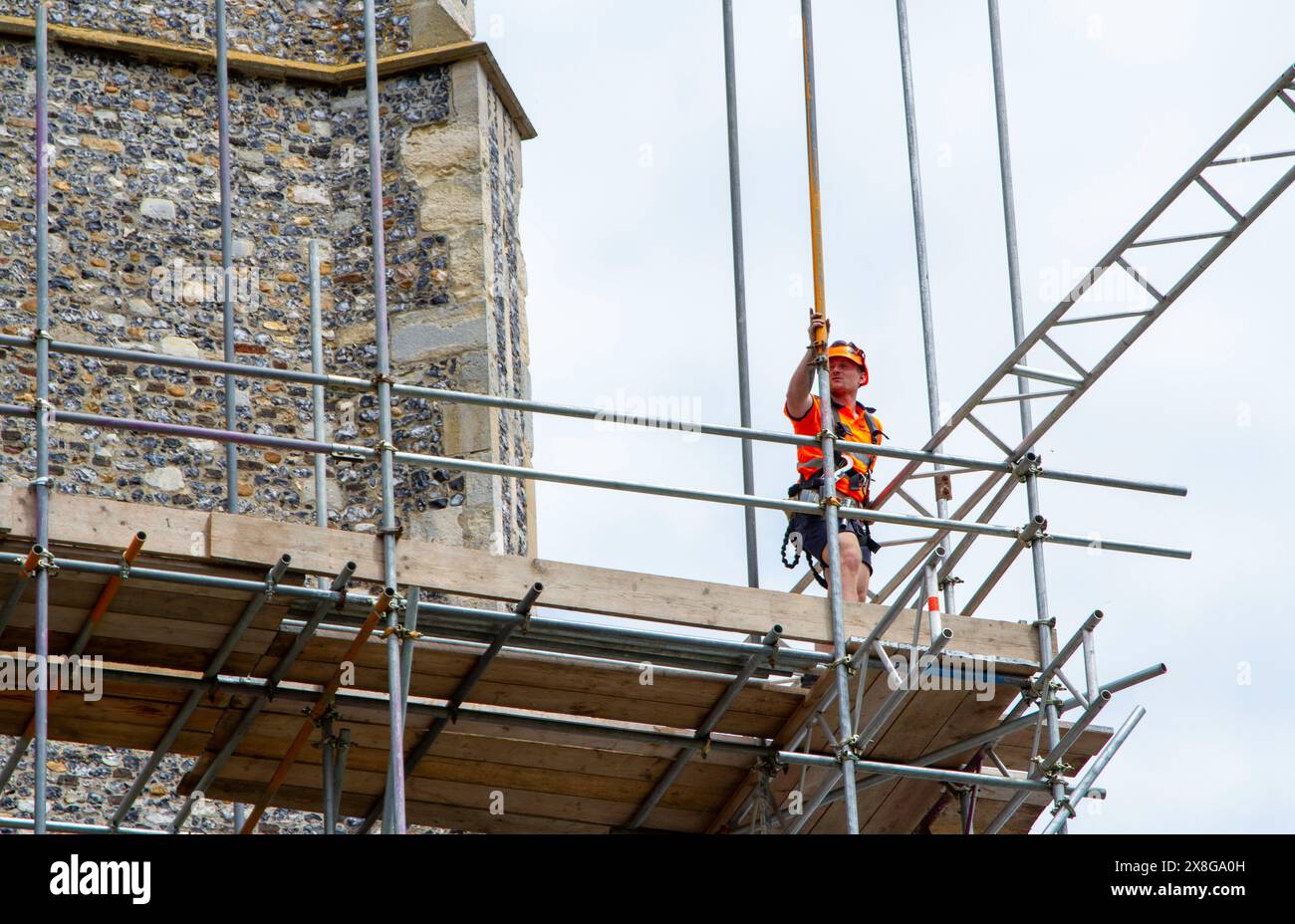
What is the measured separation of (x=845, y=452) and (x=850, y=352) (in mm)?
1013

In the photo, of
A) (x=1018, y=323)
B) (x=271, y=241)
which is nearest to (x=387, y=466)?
(x=1018, y=323)

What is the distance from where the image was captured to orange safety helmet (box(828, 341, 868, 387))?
13852 millimetres

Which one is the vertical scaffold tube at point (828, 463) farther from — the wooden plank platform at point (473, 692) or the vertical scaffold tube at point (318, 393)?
the vertical scaffold tube at point (318, 393)

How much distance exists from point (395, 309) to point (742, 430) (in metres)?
5.24

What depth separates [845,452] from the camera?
42.8 feet

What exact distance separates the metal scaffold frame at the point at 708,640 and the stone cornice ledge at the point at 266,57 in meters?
4.46

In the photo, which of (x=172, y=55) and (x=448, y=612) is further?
(x=172, y=55)

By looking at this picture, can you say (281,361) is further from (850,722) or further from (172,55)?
(850,722)

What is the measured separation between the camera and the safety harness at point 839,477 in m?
13.2

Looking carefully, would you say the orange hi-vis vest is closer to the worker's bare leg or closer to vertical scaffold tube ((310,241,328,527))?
the worker's bare leg

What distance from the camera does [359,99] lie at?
714 inches
